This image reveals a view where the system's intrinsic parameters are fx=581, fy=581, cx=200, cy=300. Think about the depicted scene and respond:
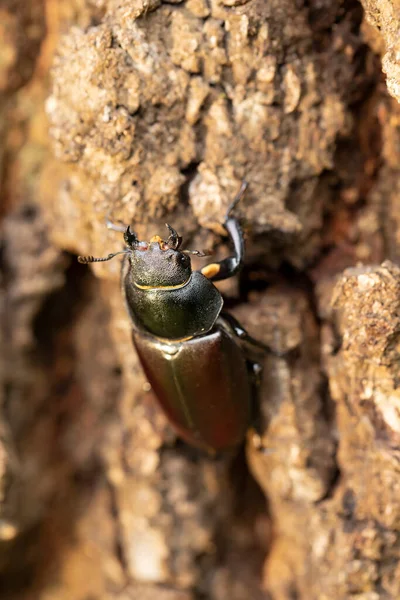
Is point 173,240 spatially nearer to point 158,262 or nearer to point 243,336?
point 158,262

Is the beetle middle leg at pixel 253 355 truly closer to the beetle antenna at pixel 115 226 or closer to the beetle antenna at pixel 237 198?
the beetle antenna at pixel 237 198

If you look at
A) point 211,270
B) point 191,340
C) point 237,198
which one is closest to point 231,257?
point 211,270

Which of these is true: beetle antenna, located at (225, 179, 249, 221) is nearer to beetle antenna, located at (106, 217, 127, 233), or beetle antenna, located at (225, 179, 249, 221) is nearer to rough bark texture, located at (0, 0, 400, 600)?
rough bark texture, located at (0, 0, 400, 600)

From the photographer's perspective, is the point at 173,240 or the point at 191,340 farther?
the point at 191,340

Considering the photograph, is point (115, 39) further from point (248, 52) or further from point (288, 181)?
point (288, 181)

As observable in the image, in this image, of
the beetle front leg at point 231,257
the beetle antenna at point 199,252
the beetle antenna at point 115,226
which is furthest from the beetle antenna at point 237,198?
the beetle antenna at point 115,226

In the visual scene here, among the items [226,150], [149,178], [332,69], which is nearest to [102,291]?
[149,178]
